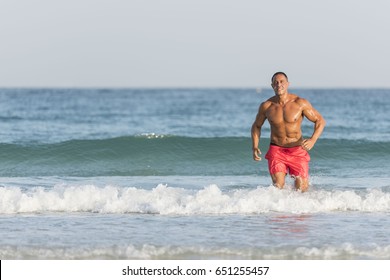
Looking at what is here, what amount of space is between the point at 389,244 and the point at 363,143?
13.2 m

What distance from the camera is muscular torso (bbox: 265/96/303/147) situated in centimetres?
994

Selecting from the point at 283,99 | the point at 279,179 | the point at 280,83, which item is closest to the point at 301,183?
the point at 279,179

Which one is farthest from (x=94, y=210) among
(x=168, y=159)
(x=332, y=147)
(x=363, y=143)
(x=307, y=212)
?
(x=363, y=143)

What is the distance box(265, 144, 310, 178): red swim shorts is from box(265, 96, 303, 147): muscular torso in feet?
0.27

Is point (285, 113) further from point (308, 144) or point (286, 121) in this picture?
point (308, 144)

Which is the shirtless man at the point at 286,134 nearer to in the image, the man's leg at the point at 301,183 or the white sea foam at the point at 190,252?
the man's leg at the point at 301,183

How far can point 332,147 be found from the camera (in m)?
19.3

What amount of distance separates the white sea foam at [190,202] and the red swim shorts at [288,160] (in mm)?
299

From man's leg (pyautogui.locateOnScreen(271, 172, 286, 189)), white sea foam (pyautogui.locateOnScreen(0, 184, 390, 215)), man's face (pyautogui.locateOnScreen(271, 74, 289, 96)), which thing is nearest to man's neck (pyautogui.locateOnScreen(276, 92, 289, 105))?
man's face (pyautogui.locateOnScreen(271, 74, 289, 96))

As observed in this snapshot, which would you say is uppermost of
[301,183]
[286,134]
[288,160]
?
[286,134]

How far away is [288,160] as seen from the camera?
32.7ft

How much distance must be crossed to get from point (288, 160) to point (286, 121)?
0.52 metres

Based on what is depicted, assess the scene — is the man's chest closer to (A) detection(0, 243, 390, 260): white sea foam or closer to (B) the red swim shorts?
(B) the red swim shorts
